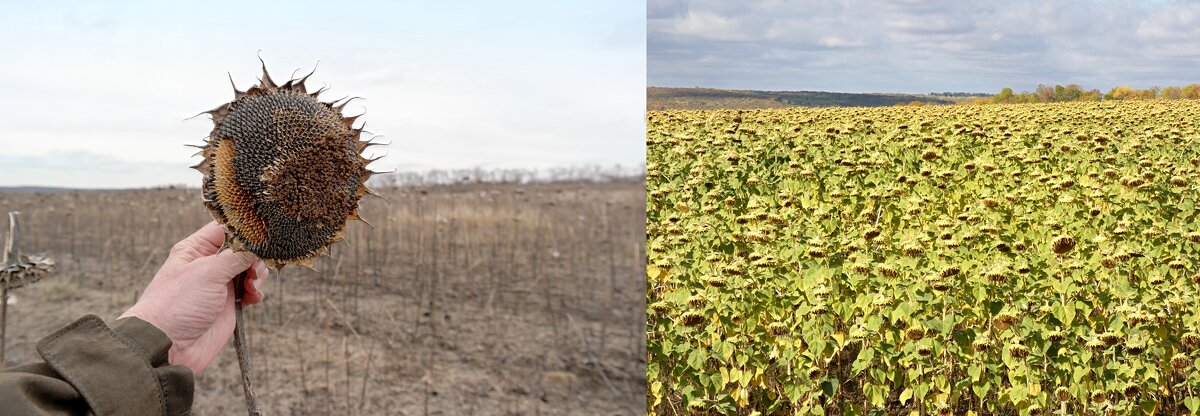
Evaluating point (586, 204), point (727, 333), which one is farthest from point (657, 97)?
point (727, 333)

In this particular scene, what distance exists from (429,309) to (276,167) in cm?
392

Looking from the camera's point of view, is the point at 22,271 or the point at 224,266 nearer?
the point at 224,266

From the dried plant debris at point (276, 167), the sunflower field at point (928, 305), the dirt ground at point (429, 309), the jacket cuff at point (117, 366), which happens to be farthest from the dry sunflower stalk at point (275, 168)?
the sunflower field at point (928, 305)

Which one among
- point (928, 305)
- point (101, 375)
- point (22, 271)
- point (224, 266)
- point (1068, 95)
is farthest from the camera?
point (1068, 95)

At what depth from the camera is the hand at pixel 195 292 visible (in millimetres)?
1300

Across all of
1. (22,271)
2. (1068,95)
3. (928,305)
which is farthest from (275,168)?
(1068,95)

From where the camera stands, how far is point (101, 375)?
1114mm

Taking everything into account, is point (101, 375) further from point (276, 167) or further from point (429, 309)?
point (429, 309)

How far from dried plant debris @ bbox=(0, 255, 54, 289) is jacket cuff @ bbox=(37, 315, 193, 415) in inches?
38.6

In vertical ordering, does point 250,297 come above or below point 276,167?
below

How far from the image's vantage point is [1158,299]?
11.2 ft

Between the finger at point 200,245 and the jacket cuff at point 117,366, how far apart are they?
18cm

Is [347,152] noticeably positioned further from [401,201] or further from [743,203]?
[401,201]

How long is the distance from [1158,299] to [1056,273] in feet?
1.30
